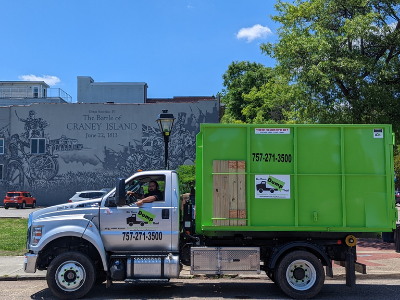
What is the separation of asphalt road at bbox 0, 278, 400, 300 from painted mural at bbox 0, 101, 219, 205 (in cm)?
2565

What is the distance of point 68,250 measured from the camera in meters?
7.90

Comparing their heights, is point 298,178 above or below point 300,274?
above

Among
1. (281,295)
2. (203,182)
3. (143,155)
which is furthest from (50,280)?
(143,155)

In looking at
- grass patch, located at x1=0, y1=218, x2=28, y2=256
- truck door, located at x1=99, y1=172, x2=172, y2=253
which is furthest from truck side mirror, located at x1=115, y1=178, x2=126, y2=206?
grass patch, located at x1=0, y1=218, x2=28, y2=256

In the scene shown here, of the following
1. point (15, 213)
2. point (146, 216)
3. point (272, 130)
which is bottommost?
point (15, 213)

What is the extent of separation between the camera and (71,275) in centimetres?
759

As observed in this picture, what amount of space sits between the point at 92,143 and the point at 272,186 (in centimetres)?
2932

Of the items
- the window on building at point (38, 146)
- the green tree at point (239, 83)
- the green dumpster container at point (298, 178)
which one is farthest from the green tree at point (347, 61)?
the window on building at point (38, 146)

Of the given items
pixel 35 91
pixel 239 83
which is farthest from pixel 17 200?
pixel 35 91

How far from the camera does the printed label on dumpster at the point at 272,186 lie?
25.5 ft

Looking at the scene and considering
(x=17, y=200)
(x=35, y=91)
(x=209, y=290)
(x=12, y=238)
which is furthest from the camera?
(x=35, y=91)

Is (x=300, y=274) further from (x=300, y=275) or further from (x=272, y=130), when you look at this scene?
(x=272, y=130)

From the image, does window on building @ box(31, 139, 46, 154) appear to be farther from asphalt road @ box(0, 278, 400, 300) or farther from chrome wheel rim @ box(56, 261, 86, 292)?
chrome wheel rim @ box(56, 261, 86, 292)

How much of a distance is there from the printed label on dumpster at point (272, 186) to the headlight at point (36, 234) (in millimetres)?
4024
